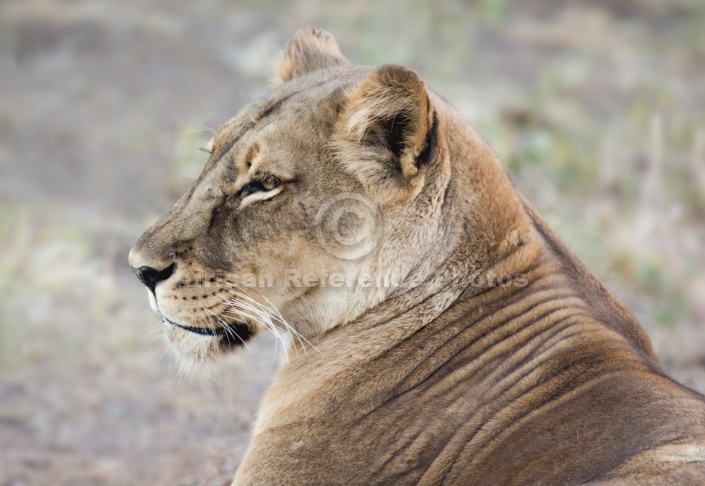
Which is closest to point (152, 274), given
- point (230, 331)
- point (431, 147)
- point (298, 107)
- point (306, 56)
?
point (230, 331)

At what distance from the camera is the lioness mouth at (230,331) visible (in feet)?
13.5

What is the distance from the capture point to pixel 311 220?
3.91 meters

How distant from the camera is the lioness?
3.62 metres

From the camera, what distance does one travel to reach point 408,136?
12.3 feet

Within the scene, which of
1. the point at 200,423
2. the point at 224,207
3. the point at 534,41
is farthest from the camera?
the point at 534,41

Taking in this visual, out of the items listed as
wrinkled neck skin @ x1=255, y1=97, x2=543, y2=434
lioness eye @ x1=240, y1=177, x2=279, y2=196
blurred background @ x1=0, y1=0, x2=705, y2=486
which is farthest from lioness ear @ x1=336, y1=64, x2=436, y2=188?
blurred background @ x1=0, y1=0, x2=705, y2=486

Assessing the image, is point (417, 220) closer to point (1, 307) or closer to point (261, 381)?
point (261, 381)

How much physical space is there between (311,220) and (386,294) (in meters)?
0.45

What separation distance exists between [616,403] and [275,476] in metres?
1.39

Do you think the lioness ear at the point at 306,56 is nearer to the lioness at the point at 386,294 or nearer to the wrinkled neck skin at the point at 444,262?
the lioness at the point at 386,294

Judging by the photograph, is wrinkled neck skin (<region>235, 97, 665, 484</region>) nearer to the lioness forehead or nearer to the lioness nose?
the lioness forehead

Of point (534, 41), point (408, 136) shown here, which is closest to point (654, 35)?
point (534, 41)

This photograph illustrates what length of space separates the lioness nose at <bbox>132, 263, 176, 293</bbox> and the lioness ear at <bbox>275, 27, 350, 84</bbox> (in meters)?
1.32

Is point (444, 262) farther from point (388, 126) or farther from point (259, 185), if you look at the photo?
point (259, 185)
